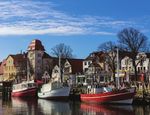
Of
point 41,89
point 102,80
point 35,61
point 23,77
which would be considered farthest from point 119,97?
point 35,61

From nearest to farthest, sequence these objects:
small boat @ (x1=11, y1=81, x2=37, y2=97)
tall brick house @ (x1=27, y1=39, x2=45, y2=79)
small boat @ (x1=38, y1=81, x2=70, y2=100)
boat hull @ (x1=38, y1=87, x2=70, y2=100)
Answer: boat hull @ (x1=38, y1=87, x2=70, y2=100) < small boat @ (x1=38, y1=81, x2=70, y2=100) < small boat @ (x1=11, y1=81, x2=37, y2=97) < tall brick house @ (x1=27, y1=39, x2=45, y2=79)

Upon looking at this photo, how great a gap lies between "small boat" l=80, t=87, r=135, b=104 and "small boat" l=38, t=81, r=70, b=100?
7910 millimetres

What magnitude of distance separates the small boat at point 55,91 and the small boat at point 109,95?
791 cm

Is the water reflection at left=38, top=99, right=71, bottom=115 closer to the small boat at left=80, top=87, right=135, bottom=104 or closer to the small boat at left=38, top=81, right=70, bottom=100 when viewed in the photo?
the small boat at left=80, top=87, right=135, bottom=104

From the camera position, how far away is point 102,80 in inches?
4929

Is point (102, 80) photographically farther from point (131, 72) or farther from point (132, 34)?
point (132, 34)

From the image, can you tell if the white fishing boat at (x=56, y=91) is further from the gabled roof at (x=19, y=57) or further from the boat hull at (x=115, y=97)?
the gabled roof at (x=19, y=57)

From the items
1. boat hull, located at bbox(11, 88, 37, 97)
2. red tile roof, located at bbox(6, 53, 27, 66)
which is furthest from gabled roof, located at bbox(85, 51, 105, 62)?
red tile roof, located at bbox(6, 53, 27, 66)

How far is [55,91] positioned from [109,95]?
66.2 ft

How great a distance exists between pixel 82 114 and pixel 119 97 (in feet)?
45.4

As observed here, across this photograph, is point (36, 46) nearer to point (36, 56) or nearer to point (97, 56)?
point (36, 56)

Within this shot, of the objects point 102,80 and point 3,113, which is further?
point 102,80

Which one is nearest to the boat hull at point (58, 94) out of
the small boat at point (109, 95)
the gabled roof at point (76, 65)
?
the small boat at point (109, 95)

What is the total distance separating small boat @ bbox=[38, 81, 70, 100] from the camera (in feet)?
272
